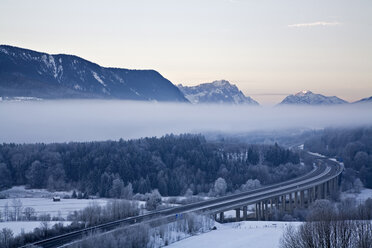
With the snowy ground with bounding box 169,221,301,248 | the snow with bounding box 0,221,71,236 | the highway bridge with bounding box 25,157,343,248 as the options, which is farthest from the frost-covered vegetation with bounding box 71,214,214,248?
the snow with bounding box 0,221,71,236

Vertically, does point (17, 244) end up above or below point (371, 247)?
below

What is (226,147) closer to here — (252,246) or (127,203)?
(127,203)

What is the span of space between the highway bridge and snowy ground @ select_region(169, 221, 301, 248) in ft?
26.0

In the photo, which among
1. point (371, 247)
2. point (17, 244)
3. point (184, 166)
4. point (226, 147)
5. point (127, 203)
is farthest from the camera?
point (226, 147)

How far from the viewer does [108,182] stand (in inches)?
4921

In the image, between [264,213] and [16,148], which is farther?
[16,148]

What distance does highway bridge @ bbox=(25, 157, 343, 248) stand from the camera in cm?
6431

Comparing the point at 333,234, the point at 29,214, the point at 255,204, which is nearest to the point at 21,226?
the point at 29,214

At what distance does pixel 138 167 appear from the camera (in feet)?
465

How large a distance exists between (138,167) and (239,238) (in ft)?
275

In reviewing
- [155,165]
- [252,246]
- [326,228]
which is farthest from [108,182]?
[326,228]

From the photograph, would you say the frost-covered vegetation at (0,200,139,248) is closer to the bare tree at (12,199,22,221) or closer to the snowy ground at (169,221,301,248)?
the bare tree at (12,199,22,221)

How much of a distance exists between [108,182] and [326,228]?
92.7 meters

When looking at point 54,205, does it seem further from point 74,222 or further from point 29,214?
point 74,222
